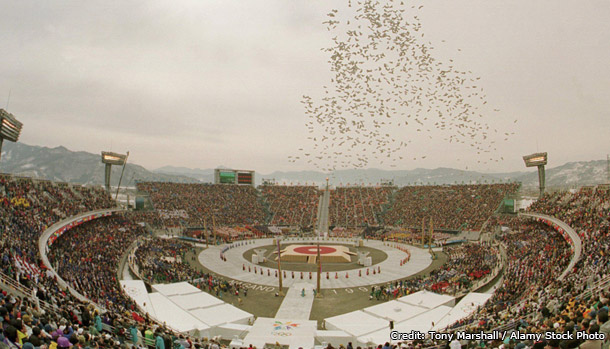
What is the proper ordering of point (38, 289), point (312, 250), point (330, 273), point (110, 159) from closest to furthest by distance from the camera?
point (38, 289) → point (330, 273) → point (312, 250) → point (110, 159)

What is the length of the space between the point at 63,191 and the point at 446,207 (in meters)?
61.9

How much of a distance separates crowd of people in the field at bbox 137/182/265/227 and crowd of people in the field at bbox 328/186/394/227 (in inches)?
643

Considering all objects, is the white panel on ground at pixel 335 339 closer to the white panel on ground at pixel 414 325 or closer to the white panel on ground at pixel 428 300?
the white panel on ground at pixel 414 325

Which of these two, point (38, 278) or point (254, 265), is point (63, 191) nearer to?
point (254, 265)

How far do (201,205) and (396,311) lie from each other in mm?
56183

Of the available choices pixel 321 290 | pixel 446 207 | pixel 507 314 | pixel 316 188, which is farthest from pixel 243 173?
pixel 507 314

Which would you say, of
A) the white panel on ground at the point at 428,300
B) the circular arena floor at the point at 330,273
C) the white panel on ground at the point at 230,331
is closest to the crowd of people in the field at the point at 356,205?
the circular arena floor at the point at 330,273

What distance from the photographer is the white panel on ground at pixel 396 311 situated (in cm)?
2062

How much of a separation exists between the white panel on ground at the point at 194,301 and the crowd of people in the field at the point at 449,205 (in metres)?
48.4

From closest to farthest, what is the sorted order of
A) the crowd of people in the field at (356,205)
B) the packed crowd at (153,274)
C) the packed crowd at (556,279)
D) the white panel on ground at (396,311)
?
the packed crowd at (556,279) → the packed crowd at (153,274) → the white panel on ground at (396,311) → the crowd of people in the field at (356,205)

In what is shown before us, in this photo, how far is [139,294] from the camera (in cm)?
2366

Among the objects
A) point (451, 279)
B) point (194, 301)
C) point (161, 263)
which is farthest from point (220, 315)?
point (451, 279)

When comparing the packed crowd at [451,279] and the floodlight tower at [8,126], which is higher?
the floodlight tower at [8,126]

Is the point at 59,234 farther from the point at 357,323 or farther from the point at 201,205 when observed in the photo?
the point at 201,205
